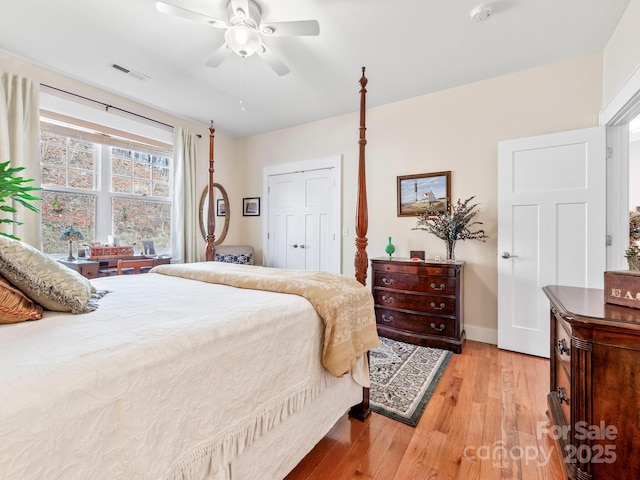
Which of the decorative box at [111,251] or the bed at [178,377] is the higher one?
the decorative box at [111,251]

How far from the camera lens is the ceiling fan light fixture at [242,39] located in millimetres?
2041

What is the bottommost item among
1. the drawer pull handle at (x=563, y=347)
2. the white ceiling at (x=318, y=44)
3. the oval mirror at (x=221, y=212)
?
the drawer pull handle at (x=563, y=347)

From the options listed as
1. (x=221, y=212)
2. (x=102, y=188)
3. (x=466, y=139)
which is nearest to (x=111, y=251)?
(x=102, y=188)

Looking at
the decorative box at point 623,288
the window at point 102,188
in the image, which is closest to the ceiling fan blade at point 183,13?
the window at point 102,188

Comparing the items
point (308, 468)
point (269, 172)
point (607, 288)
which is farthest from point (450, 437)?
point (269, 172)

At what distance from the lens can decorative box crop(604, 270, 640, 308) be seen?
121 centimetres

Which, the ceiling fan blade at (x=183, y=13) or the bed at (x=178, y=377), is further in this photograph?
the ceiling fan blade at (x=183, y=13)

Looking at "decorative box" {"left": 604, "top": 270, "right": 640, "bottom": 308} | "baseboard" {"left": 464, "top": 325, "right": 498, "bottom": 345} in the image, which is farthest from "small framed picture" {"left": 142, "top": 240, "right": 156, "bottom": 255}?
"decorative box" {"left": 604, "top": 270, "right": 640, "bottom": 308}

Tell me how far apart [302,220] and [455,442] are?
331 cm

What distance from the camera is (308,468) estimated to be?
56.2 inches

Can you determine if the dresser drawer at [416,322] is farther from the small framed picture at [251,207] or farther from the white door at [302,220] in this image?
the small framed picture at [251,207]

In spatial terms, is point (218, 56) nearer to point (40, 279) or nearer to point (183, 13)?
point (183, 13)

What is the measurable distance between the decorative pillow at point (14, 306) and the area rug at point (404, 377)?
180 cm

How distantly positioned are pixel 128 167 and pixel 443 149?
3.81 metres
